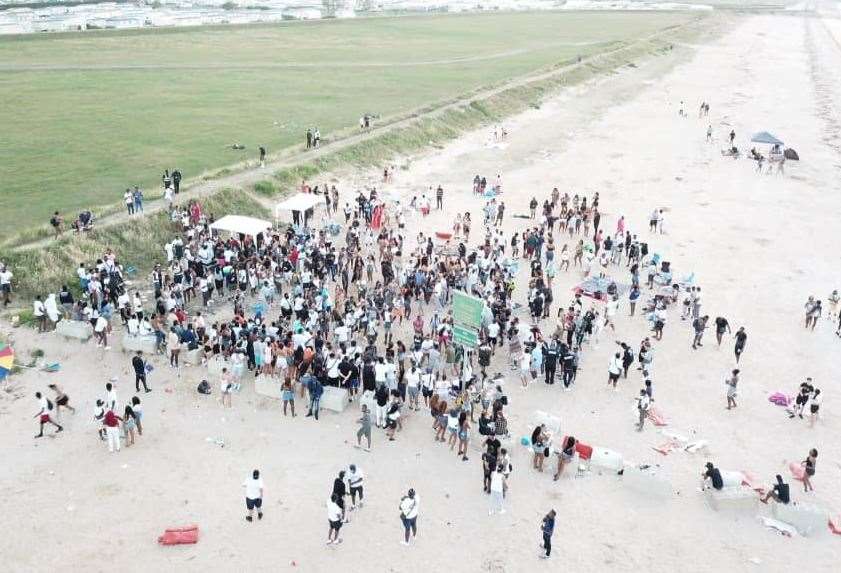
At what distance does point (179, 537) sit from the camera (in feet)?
45.4

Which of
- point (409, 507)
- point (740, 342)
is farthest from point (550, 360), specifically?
point (409, 507)

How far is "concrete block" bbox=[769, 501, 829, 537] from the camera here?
1451 centimetres

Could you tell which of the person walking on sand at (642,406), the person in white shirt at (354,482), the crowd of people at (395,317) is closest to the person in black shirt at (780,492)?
the crowd of people at (395,317)

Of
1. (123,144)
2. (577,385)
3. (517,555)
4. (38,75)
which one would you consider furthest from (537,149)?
(38,75)

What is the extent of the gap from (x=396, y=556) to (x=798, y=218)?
30315mm

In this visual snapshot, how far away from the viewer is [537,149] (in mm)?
48688

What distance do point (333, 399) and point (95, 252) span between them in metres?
13.1

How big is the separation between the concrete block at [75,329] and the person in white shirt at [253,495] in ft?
31.2

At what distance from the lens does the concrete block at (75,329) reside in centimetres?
2078

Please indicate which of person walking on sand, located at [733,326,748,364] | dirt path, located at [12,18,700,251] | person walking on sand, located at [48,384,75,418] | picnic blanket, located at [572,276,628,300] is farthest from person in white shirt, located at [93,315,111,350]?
person walking on sand, located at [733,326,748,364]

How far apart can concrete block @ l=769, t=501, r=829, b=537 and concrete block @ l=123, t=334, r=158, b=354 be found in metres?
16.5

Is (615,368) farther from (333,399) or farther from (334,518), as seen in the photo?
(334,518)

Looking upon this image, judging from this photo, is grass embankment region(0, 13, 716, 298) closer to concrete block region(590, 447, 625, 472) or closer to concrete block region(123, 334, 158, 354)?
concrete block region(123, 334, 158, 354)

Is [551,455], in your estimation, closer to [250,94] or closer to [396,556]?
[396,556]
